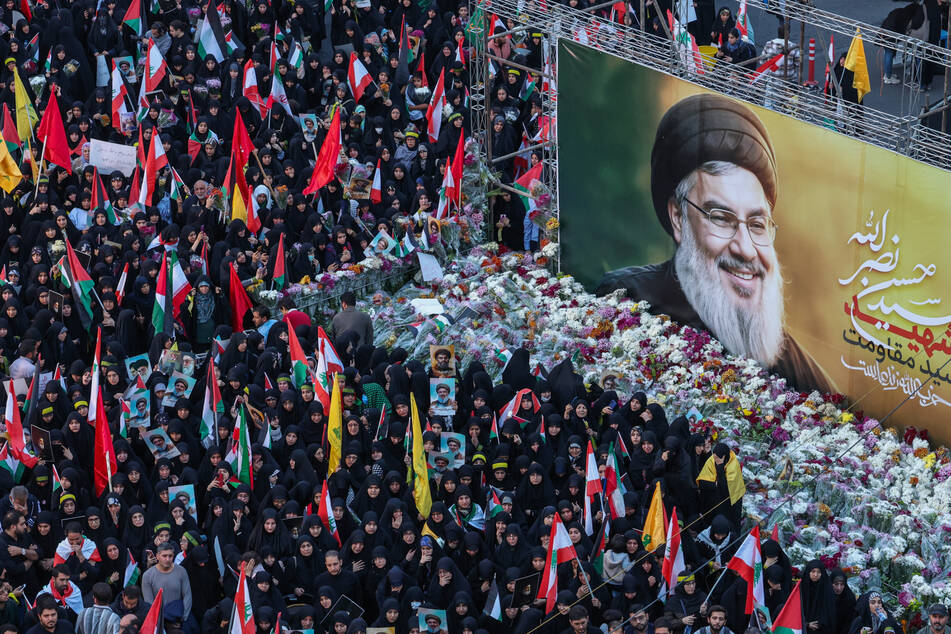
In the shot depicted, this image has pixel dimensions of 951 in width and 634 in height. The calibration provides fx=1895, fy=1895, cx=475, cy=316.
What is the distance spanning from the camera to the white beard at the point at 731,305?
61.6ft

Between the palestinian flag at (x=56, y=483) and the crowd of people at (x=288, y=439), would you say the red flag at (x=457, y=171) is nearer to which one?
the crowd of people at (x=288, y=439)

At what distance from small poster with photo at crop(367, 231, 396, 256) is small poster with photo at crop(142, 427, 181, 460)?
4.80 m

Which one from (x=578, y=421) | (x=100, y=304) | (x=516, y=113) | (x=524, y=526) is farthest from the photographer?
(x=516, y=113)

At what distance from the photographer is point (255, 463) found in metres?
16.1

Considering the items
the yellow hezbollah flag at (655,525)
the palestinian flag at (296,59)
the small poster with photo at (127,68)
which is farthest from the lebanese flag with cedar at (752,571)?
the small poster with photo at (127,68)

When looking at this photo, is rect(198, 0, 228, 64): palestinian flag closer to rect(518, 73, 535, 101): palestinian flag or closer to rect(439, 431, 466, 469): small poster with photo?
rect(518, 73, 535, 101): palestinian flag

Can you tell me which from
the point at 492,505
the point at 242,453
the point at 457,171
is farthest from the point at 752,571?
the point at 457,171

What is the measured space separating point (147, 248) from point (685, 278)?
560 centimetres

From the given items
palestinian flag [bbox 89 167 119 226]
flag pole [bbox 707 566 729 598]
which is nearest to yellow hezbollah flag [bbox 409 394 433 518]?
flag pole [bbox 707 566 729 598]

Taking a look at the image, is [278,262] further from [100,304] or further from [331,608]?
[331,608]

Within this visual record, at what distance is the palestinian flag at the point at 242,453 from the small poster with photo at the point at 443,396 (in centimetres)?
180

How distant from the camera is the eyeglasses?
734 inches

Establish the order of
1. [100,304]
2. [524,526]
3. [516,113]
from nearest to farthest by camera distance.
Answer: [524,526], [100,304], [516,113]

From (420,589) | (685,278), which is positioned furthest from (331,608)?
(685,278)
